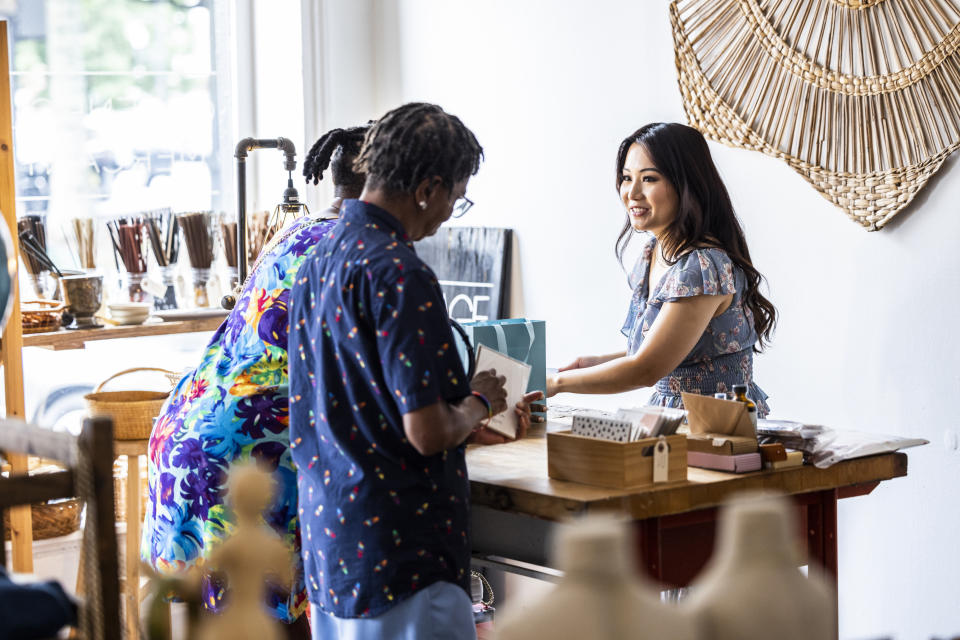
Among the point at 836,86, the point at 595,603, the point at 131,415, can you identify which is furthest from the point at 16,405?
the point at 595,603

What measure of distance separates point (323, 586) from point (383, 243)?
0.53 meters

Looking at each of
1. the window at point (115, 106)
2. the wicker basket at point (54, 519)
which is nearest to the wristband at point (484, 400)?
the wicker basket at point (54, 519)

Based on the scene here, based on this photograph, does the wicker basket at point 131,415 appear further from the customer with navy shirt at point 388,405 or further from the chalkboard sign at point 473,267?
the customer with navy shirt at point 388,405

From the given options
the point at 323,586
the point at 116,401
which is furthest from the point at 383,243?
the point at 116,401

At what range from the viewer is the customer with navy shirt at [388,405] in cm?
163

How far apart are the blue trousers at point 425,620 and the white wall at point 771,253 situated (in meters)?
1.64

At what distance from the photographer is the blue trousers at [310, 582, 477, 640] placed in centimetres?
169

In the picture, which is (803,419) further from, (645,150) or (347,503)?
(347,503)

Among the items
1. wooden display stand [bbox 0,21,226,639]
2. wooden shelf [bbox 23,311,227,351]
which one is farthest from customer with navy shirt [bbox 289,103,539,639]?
wooden shelf [bbox 23,311,227,351]

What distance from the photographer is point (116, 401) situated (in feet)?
11.5

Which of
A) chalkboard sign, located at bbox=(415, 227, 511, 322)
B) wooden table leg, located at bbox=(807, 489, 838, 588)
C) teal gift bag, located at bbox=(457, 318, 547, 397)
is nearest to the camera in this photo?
wooden table leg, located at bbox=(807, 489, 838, 588)

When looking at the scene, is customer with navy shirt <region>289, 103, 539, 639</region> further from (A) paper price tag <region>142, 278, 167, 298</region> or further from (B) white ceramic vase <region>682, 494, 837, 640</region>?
(A) paper price tag <region>142, 278, 167, 298</region>

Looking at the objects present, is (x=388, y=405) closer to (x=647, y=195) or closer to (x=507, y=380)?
(x=507, y=380)

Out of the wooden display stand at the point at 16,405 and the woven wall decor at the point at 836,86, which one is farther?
the wooden display stand at the point at 16,405
